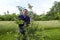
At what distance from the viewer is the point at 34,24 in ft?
25.1

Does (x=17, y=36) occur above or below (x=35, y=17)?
below

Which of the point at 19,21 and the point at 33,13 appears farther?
the point at 33,13

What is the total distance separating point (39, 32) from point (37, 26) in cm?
25

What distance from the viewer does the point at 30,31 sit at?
7781mm

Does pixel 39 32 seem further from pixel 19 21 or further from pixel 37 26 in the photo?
pixel 19 21

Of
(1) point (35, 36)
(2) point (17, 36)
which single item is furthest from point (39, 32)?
(2) point (17, 36)

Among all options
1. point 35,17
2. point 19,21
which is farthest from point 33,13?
point 19,21

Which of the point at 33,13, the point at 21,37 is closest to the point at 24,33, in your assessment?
the point at 21,37

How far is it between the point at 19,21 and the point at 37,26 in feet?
2.22

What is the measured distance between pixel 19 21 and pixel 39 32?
877 mm

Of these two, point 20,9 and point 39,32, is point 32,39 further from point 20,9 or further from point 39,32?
point 20,9

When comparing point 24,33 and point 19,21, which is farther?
point 24,33

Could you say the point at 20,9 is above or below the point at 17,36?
above

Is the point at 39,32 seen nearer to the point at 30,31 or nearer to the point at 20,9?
the point at 30,31
